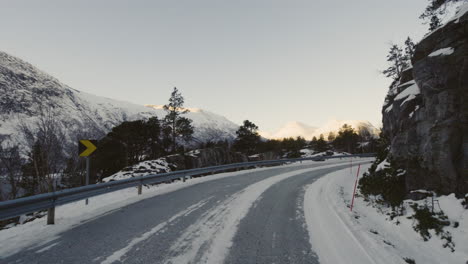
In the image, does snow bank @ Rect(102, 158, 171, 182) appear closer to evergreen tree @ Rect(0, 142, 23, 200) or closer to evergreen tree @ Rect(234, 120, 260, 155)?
evergreen tree @ Rect(0, 142, 23, 200)

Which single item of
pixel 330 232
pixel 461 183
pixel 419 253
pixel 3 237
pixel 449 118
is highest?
pixel 449 118

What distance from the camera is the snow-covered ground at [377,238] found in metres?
3.83

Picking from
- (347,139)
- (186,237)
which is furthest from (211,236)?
(347,139)

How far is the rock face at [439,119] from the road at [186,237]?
13.9ft

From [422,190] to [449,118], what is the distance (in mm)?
2302

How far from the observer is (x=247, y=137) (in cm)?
4944

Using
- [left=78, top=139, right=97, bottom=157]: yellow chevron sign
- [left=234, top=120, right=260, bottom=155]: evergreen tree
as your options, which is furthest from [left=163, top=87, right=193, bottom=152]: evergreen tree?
[left=78, top=139, right=97, bottom=157]: yellow chevron sign

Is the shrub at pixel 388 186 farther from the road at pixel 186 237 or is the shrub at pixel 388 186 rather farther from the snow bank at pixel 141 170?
the snow bank at pixel 141 170

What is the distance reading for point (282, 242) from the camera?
4.16 meters

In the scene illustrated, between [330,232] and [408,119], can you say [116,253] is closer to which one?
[330,232]

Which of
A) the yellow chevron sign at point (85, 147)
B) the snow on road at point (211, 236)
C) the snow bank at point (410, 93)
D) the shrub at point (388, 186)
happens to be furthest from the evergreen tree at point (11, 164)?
the snow bank at point (410, 93)

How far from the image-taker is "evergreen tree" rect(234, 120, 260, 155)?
162 ft

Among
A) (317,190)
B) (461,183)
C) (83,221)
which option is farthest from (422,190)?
(83,221)

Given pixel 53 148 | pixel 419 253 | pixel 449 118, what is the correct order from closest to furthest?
1. pixel 419 253
2. pixel 449 118
3. pixel 53 148
